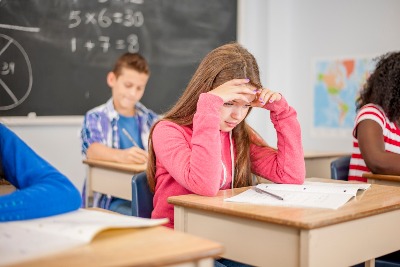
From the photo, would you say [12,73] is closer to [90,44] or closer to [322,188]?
[90,44]

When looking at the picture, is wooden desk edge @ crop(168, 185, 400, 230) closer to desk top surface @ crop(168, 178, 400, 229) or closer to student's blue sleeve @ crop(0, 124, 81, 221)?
desk top surface @ crop(168, 178, 400, 229)

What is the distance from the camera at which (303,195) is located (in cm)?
167

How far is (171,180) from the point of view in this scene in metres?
1.84

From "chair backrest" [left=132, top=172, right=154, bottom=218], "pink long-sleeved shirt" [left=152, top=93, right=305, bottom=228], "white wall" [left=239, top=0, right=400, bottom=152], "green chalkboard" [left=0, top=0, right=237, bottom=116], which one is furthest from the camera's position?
"white wall" [left=239, top=0, right=400, bottom=152]

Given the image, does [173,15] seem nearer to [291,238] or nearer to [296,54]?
[296,54]

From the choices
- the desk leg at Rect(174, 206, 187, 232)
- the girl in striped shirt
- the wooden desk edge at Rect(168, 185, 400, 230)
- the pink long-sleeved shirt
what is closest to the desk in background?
the wooden desk edge at Rect(168, 185, 400, 230)

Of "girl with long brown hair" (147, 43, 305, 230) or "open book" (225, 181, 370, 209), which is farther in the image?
"girl with long brown hair" (147, 43, 305, 230)

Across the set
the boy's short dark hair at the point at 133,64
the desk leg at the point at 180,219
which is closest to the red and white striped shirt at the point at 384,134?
the desk leg at the point at 180,219

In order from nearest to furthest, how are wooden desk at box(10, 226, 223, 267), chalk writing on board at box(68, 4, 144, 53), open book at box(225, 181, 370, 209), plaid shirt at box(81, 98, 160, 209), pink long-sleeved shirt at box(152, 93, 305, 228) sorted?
wooden desk at box(10, 226, 223, 267), open book at box(225, 181, 370, 209), pink long-sleeved shirt at box(152, 93, 305, 228), plaid shirt at box(81, 98, 160, 209), chalk writing on board at box(68, 4, 144, 53)

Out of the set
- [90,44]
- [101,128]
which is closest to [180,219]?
[101,128]

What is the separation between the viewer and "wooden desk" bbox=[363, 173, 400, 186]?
234 cm

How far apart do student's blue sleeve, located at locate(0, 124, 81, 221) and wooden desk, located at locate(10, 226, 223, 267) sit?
19 centimetres

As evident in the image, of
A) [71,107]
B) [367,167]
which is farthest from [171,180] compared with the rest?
[71,107]

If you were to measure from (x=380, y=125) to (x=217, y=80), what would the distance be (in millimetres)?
1002
